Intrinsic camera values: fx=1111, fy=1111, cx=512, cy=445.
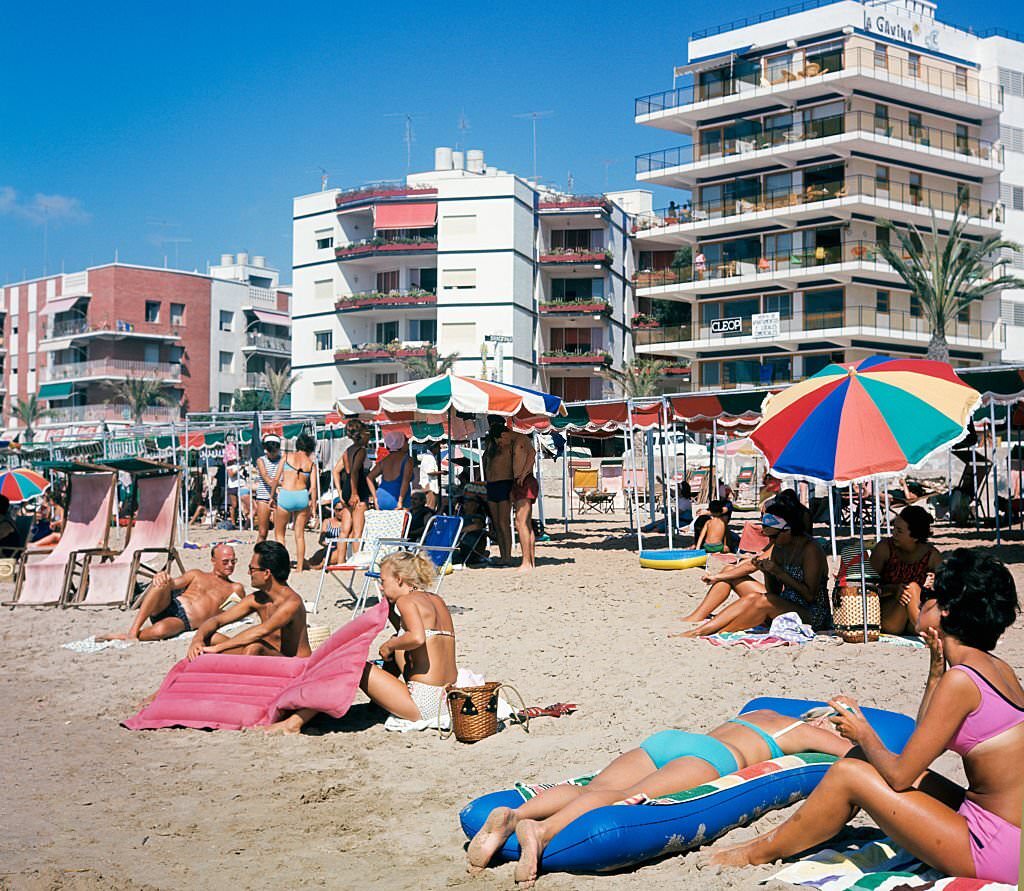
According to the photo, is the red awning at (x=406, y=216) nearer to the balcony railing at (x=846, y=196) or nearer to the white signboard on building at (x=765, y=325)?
the balcony railing at (x=846, y=196)

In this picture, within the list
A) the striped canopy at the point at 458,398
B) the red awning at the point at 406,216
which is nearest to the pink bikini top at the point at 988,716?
the striped canopy at the point at 458,398

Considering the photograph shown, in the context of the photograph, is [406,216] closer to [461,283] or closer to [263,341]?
[461,283]

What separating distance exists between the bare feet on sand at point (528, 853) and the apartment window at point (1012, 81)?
5120cm

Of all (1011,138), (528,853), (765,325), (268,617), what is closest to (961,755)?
(528,853)

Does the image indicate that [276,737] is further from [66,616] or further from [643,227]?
[643,227]

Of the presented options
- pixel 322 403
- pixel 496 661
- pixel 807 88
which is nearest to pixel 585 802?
pixel 496 661

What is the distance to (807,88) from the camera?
43312 millimetres

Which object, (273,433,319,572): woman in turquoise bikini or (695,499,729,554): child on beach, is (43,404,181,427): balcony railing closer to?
(695,499,729,554): child on beach

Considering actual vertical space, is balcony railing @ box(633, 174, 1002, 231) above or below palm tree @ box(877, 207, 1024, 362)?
above

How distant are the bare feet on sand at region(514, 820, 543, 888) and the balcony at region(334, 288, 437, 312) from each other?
51.2 meters

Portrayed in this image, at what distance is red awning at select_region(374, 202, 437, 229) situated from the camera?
179 ft

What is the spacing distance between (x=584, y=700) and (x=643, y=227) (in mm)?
46665

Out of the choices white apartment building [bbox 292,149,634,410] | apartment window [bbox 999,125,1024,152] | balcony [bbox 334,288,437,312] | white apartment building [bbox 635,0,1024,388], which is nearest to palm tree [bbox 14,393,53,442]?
white apartment building [bbox 292,149,634,410]

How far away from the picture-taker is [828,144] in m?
42.6
